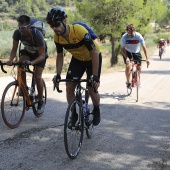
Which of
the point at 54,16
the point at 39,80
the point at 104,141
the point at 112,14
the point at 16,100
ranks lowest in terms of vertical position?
the point at 104,141

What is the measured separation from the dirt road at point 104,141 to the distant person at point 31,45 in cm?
101

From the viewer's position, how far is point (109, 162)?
4227mm

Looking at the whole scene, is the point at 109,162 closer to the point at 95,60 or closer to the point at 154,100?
the point at 95,60

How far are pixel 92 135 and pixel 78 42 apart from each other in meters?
1.79

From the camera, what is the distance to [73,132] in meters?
4.32

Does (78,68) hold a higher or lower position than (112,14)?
lower

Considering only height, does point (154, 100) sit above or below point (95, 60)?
below

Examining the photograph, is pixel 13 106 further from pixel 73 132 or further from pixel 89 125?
pixel 73 132

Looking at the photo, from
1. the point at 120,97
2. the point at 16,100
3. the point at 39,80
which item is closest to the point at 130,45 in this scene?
the point at 120,97

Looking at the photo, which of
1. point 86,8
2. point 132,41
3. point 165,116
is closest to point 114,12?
point 86,8

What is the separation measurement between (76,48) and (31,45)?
168cm

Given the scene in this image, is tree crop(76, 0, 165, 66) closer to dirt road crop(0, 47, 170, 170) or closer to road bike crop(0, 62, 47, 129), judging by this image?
dirt road crop(0, 47, 170, 170)

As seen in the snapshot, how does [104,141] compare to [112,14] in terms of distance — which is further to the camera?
[112,14]

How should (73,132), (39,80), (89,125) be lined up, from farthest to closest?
(39,80) → (89,125) → (73,132)
